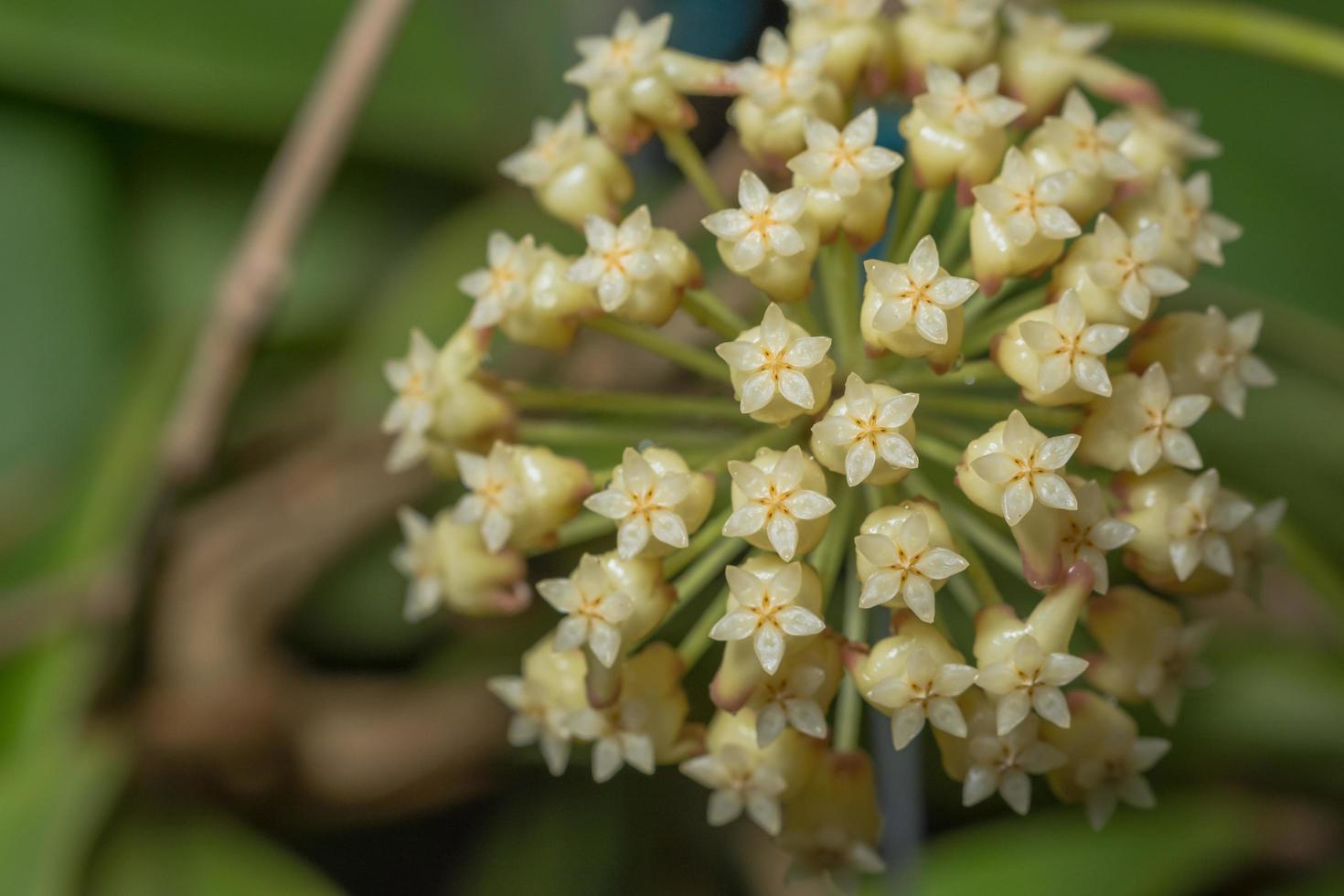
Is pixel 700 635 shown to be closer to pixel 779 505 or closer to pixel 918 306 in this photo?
pixel 779 505

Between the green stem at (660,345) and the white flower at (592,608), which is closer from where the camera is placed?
the white flower at (592,608)

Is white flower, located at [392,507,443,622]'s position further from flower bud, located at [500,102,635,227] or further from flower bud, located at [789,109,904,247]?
flower bud, located at [789,109,904,247]

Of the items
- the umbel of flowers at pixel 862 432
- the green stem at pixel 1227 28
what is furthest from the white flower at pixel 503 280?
the green stem at pixel 1227 28

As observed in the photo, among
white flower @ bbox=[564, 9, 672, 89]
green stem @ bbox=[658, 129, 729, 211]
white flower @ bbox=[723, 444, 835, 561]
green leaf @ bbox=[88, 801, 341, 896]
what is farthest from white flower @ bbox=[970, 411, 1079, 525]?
green leaf @ bbox=[88, 801, 341, 896]

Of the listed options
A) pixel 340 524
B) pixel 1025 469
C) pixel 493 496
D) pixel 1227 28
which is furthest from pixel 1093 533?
pixel 340 524

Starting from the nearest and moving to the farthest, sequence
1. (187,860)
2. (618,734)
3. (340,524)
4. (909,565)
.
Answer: (909,565) < (618,734) < (187,860) < (340,524)

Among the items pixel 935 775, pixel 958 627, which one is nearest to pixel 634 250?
pixel 958 627

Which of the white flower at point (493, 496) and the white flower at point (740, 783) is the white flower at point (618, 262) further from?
the white flower at point (740, 783)
